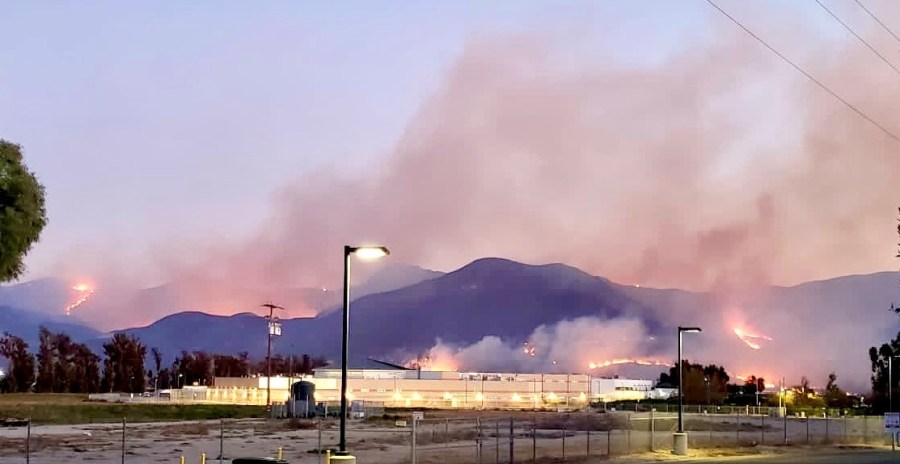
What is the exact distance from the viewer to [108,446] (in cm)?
5900

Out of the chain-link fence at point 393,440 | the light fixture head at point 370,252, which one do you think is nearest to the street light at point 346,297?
the light fixture head at point 370,252

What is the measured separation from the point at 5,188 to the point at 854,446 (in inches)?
2400

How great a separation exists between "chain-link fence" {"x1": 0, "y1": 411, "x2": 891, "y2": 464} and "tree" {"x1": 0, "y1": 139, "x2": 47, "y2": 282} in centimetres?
746

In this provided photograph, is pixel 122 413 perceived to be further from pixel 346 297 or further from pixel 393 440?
pixel 346 297

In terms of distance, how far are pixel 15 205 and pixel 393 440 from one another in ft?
107

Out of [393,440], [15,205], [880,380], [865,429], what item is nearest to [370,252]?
[15,205]

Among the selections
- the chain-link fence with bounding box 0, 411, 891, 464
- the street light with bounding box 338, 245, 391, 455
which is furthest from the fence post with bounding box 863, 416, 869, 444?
the street light with bounding box 338, 245, 391, 455

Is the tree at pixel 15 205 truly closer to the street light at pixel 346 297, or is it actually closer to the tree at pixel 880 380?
the street light at pixel 346 297

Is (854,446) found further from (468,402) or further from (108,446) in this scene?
(468,402)

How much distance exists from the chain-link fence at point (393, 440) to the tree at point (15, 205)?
7462 millimetres

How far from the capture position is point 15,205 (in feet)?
144

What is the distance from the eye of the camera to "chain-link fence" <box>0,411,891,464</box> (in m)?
51.1

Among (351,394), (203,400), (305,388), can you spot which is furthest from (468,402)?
(305,388)

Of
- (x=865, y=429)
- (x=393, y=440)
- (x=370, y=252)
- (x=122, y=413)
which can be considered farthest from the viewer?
(x=122, y=413)
